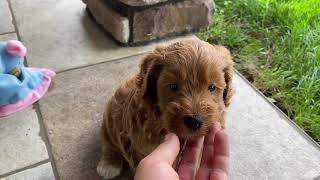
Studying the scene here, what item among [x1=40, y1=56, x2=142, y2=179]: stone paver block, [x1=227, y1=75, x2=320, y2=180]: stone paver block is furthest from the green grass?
[x1=40, y1=56, x2=142, y2=179]: stone paver block

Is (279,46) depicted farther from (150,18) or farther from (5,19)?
(5,19)

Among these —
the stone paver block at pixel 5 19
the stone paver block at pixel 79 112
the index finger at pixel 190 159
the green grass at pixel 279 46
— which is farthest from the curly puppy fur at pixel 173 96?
the stone paver block at pixel 5 19

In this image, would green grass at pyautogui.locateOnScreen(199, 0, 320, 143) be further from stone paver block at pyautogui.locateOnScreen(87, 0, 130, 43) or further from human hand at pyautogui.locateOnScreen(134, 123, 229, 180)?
human hand at pyautogui.locateOnScreen(134, 123, 229, 180)

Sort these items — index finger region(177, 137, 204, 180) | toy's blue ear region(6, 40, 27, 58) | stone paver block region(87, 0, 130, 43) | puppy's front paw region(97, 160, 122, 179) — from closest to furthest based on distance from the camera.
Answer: index finger region(177, 137, 204, 180) < puppy's front paw region(97, 160, 122, 179) < toy's blue ear region(6, 40, 27, 58) < stone paver block region(87, 0, 130, 43)

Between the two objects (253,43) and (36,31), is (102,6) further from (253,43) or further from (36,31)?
(253,43)

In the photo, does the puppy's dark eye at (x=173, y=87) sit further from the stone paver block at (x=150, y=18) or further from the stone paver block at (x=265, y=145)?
the stone paver block at (x=150, y=18)

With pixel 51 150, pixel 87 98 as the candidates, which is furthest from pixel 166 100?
pixel 87 98
